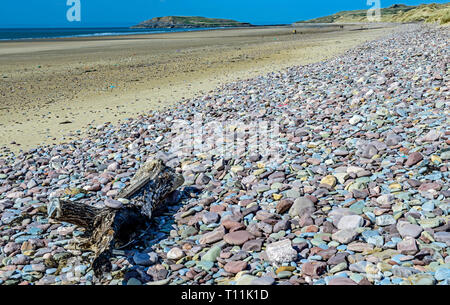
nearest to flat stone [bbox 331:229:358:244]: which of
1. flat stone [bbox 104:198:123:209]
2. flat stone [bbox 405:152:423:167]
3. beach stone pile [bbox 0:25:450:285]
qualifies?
beach stone pile [bbox 0:25:450:285]

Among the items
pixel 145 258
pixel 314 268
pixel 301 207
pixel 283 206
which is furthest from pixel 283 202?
pixel 145 258

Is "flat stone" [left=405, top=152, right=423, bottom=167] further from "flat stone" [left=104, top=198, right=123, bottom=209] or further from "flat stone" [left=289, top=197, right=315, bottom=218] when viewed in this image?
"flat stone" [left=104, top=198, right=123, bottom=209]

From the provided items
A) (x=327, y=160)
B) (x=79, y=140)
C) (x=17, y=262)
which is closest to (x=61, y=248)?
(x=17, y=262)

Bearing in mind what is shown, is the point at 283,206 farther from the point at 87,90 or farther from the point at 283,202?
the point at 87,90

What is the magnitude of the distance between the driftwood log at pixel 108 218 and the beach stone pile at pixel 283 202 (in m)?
0.14

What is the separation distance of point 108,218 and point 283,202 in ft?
6.73

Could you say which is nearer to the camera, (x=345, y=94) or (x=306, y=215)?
(x=306, y=215)

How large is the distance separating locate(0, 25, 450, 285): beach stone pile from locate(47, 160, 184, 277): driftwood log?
138 mm

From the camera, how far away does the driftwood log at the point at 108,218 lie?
385 centimetres

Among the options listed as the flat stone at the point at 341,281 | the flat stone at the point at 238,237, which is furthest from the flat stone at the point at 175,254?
the flat stone at the point at 341,281

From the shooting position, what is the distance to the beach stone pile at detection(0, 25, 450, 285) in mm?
3562
